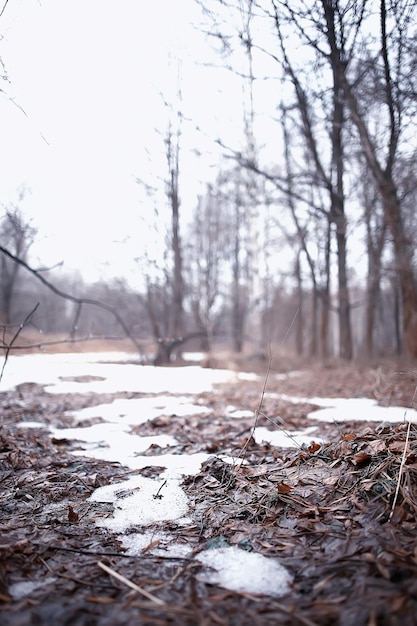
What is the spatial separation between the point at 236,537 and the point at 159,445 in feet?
5.63

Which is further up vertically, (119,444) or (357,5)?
(357,5)

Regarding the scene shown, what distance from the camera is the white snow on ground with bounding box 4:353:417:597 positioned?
1657mm

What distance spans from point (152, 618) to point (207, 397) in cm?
492

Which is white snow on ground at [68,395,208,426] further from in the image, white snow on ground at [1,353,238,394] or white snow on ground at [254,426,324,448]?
white snow on ground at [254,426,324,448]

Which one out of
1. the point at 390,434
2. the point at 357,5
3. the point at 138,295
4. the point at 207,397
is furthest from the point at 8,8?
the point at 138,295

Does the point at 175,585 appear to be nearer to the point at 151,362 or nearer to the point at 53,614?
the point at 53,614

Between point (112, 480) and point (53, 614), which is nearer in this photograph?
point (53, 614)

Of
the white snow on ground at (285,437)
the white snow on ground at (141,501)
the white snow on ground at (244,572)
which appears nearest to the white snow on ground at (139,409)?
the white snow on ground at (285,437)

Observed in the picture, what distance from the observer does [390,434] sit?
2.53m

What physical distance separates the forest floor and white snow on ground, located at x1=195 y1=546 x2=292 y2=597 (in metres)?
0.04

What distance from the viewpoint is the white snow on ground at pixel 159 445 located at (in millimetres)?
1657

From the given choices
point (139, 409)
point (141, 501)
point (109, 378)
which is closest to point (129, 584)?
point (141, 501)

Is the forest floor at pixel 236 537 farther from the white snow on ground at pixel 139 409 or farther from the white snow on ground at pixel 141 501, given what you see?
the white snow on ground at pixel 139 409

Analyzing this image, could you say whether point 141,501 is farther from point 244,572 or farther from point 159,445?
point 159,445
